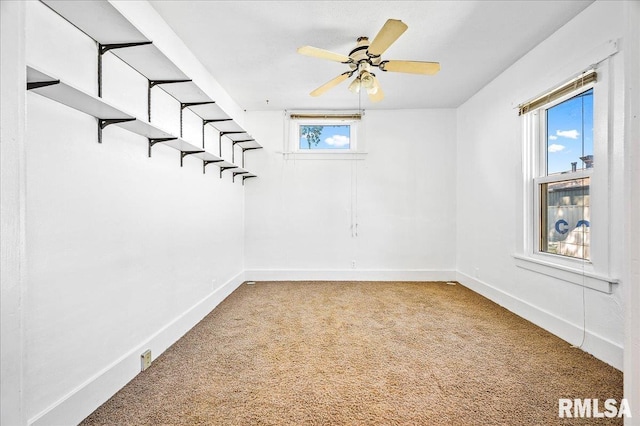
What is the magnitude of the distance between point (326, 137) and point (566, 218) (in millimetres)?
3098

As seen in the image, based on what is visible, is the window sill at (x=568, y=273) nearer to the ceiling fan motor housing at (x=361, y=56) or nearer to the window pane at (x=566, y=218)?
the window pane at (x=566, y=218)

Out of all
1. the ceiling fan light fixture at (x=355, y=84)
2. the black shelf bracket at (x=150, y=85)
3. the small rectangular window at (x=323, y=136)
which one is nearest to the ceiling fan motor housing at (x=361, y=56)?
the ceiling fan light fixture at (x=355, y=84)

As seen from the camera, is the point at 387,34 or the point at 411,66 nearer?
the point at 387,34

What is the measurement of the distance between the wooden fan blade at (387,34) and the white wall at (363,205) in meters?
2.36

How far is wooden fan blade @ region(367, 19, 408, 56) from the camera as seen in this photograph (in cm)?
190

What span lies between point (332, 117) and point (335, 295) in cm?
254

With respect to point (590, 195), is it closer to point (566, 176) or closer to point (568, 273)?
point (566, 176)

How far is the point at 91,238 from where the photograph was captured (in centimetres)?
164

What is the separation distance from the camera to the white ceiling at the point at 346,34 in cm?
224

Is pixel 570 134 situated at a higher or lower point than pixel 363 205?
higher

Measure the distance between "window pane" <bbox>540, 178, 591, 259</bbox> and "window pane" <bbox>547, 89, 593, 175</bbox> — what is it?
15cm

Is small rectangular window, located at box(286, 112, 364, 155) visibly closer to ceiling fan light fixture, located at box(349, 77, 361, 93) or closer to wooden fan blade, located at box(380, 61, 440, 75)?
ceiling fan light fixture, located at box(349, 77, 361, 93)

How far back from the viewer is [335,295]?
3.81 metres

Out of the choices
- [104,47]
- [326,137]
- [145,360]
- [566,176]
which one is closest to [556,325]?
[566,176]
